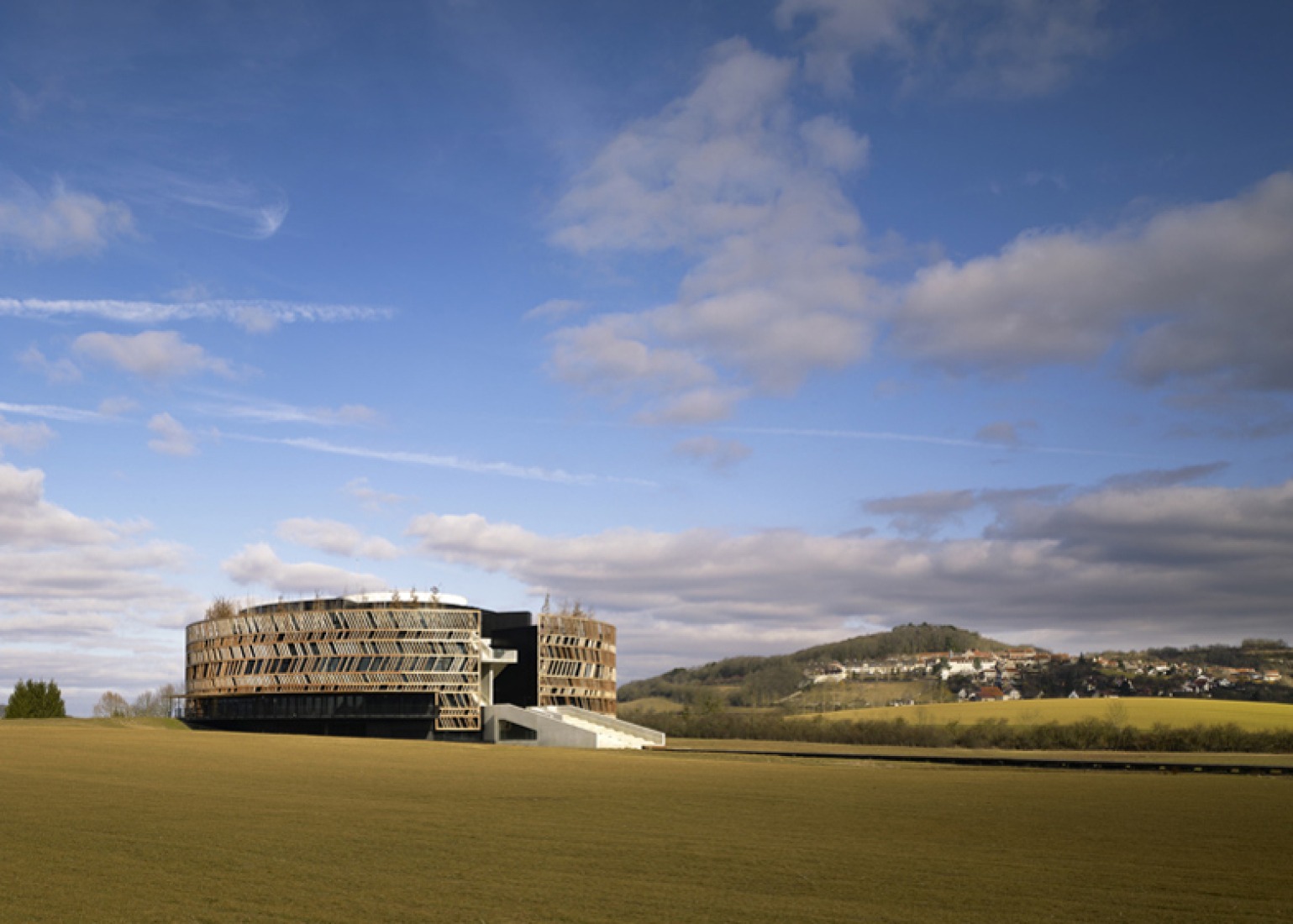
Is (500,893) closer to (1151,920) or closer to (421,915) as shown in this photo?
(421,915)

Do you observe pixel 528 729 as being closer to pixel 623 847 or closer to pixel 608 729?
pixel 608 729

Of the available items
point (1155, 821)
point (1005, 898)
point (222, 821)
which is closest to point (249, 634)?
point (222, 821)

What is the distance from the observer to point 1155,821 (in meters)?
29.5

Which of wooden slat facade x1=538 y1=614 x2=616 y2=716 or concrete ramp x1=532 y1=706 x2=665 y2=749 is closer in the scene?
concrete ramp x1=532 y1=706 x2=665 y2=749

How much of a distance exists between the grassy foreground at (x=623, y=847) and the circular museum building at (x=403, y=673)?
36342mm

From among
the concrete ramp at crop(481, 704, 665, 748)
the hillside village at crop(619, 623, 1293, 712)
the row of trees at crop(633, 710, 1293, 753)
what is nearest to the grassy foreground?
the concrete ramp at crop(481, 704, 665, 748)

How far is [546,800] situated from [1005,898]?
19.0 meters

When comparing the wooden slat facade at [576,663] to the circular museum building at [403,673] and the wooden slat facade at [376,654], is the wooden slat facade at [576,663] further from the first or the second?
the wooden slat facade at [376,654]

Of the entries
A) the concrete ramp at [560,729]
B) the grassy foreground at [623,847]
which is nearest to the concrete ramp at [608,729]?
the concrete ramp at [560,729]

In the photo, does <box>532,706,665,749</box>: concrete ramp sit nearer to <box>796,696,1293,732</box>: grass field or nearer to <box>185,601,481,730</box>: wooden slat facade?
<box>185,601,481,730</box>: wooden slat facade

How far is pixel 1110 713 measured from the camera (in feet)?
323

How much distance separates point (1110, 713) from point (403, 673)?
59664mm

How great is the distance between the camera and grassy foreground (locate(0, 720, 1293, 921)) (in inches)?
653

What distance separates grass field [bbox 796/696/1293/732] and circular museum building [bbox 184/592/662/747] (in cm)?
3436
